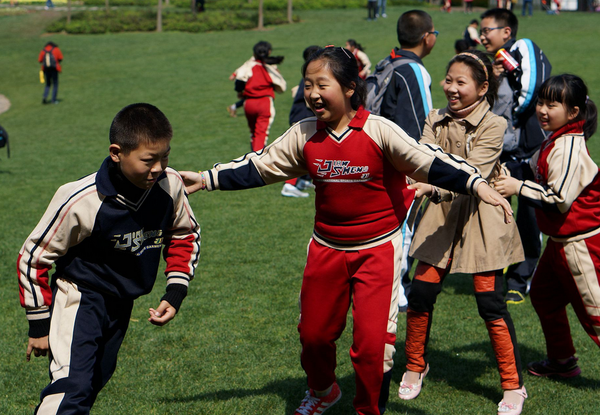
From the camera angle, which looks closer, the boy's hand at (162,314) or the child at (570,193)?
the boy's hand at (162,314)

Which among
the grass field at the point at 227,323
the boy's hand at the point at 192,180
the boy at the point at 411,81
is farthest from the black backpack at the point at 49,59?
the boy's hand at the point at 192,180

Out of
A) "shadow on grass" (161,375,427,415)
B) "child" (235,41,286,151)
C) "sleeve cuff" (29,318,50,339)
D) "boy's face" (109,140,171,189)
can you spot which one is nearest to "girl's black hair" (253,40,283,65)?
"child" (235,41,286,151)

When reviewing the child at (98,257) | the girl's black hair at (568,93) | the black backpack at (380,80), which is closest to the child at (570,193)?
the girl's black hair at (568,93)

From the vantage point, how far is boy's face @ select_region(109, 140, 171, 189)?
2994 millimetres

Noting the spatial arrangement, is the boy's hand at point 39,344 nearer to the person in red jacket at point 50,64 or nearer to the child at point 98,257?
the child at point 98,257

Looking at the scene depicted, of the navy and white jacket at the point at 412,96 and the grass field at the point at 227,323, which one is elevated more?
the navy and white jacket at the point at 412,96

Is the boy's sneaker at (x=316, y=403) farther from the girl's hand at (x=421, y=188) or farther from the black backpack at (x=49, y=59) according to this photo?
the black backpack at (x=49, y=59)

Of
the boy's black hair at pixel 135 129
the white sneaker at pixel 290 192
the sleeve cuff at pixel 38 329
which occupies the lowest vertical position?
the white sneaker at pixel 290 192

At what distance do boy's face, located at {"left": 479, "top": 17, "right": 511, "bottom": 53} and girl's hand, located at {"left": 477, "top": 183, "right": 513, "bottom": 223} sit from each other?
3.22 meters

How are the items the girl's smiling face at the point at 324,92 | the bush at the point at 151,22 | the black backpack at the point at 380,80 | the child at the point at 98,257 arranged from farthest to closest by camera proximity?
1. the bush at the point at 151,22
2. the black backpack at the point at 380,80
3. the girl's smiling face at the point at 324,92
4. the child at the point at 98,257

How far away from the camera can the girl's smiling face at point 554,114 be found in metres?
3.97

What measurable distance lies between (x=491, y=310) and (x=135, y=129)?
2364 millimetres

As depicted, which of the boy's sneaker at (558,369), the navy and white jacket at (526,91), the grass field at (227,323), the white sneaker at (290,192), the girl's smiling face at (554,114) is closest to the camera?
the girl's smiling face at (554,114)

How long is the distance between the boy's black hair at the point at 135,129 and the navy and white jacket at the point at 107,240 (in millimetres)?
154
